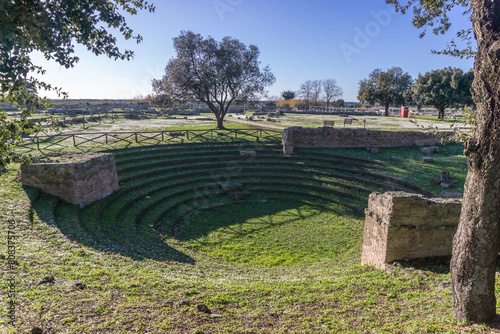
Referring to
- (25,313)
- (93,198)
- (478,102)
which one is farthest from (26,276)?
(478,102)

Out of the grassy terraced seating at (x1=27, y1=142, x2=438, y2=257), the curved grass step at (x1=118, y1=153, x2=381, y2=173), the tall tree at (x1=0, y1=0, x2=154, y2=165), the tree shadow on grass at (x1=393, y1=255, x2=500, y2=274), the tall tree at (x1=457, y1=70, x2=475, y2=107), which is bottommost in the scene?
the tree shadow on grass at (x1=393, y1=255, x2=500, y2=274)

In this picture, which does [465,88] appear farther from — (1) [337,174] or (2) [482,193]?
(2) [482,193]

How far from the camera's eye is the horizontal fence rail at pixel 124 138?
1770 cm

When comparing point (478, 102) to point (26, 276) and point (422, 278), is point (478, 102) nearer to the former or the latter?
point (422, 278)

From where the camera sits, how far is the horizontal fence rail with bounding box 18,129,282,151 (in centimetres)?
1770

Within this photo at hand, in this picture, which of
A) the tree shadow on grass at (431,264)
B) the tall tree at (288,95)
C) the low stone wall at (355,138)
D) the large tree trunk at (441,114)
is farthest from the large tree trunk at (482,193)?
the tall tree at (288,95)

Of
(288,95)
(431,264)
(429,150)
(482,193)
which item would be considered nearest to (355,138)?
(429,150)

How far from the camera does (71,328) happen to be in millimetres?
4125

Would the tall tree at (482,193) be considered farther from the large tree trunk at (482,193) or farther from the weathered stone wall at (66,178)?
the weathered stone wall at (66,178)

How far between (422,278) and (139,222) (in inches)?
378

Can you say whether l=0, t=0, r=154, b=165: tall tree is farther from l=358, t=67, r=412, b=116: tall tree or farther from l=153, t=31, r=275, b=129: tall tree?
l=358, t=67, r=412, b=116: tall tree

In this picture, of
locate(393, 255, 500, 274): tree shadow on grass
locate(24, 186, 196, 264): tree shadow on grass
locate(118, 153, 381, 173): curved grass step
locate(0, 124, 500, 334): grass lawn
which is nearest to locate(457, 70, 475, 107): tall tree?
locate(118, 153, 381, 173): curved grass step

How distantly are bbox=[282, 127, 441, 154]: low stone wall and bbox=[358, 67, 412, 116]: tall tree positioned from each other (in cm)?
2509

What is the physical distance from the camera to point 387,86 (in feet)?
143
